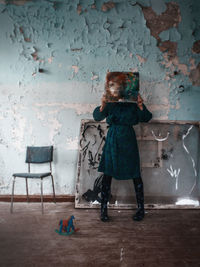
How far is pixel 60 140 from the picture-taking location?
10.2 ft

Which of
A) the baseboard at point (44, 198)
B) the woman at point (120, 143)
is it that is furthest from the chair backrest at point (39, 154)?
the woman at point (120, 143)

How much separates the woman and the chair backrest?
0.80 metres

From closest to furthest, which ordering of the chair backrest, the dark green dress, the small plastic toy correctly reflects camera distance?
the small plastic toy
the dark green dress
the chair backrest

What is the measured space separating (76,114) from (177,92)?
4.46 feet

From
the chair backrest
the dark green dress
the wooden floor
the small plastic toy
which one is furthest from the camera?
the chair backrest

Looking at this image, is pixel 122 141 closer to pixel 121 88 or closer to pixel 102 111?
pixel 102 111

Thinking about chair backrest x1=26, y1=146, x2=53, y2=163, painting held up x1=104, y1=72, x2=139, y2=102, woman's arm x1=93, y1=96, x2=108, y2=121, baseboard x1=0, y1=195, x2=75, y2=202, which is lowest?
baseboard x1=0, y1=195, x2=75, y2=202

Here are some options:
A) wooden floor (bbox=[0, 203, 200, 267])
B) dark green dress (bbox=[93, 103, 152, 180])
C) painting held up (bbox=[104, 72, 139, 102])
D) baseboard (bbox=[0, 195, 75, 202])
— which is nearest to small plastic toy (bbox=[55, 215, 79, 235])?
wooden floor (bbox=[0, 203, 200, 267])

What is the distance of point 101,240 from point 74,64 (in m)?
2.14

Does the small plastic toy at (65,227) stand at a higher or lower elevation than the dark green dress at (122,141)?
lower

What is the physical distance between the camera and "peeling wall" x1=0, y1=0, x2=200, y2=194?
3.03m

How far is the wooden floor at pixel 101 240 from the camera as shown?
5.63 feet

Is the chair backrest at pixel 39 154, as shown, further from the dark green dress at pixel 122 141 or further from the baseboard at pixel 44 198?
the dark green dress at pixel 122 141

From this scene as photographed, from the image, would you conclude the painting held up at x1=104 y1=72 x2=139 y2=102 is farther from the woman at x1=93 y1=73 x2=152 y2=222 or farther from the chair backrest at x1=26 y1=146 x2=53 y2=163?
the chair backrest at x1=26 y1=146 x2=53 y2=163
